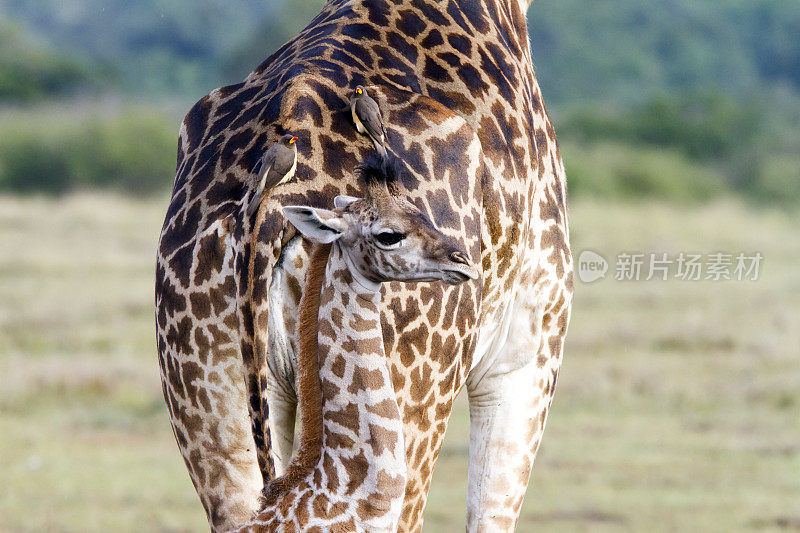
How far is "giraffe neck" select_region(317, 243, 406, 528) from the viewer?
2.53 meters

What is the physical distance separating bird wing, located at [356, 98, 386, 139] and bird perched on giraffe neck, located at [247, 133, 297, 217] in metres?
0.17

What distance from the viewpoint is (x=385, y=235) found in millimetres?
A: 2395

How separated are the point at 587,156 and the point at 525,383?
24.8m

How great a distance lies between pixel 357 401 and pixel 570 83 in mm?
36367

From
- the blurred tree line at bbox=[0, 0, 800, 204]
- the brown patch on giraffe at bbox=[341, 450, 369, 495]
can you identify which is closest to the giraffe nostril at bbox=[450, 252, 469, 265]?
the brown patch on giraffe at bbox=[341, 450, 369, 495]

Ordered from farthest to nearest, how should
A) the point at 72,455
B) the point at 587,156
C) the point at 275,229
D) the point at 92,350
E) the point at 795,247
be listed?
the point at 587,156
the point at 795,247
the point at 92,350
the point at 72,455
the point at 275,229

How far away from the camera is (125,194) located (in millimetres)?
23359

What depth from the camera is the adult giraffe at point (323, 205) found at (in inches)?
110

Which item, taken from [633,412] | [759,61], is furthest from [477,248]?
[759,61]

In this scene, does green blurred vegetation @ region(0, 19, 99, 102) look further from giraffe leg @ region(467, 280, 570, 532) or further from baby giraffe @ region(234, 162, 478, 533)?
baby giraffe @ region(234, 162, 478, 533)

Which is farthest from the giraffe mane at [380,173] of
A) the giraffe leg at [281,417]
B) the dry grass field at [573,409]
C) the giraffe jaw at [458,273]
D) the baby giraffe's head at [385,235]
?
the dry grass field at [573,409]

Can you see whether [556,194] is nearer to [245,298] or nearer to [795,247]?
[245,298]

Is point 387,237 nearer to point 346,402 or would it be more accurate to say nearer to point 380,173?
point 380,173

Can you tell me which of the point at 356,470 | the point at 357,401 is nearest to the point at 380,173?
the point at 357,401
